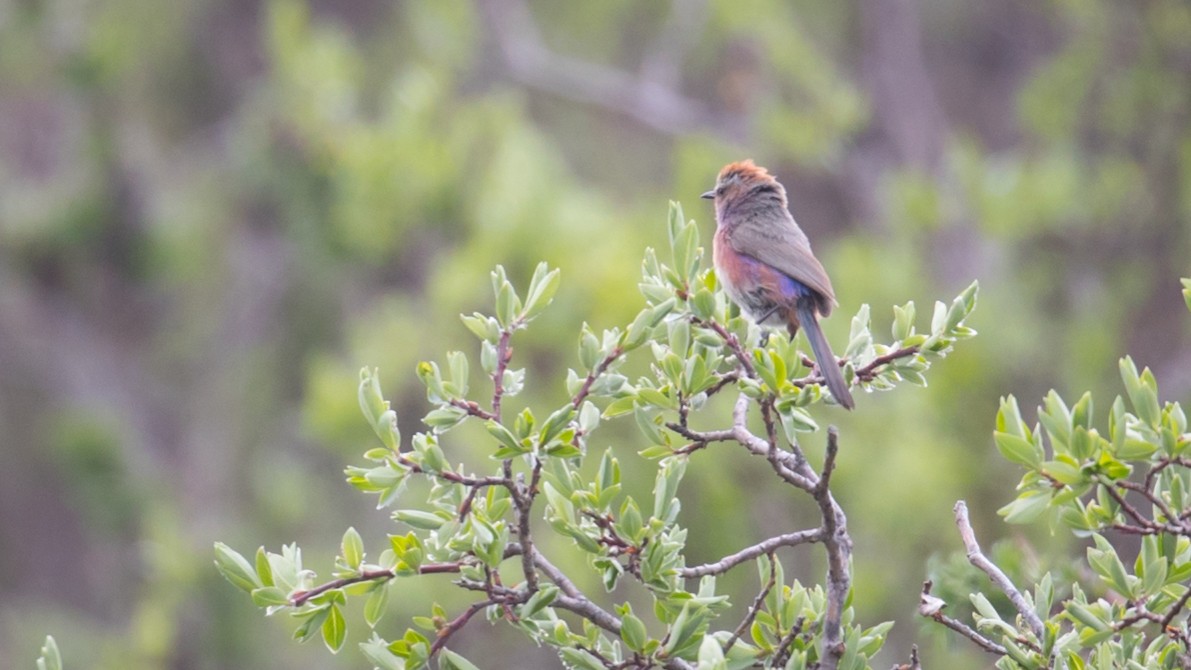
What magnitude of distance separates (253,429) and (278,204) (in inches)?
133

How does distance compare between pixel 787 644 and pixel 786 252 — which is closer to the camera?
pixel 787 644

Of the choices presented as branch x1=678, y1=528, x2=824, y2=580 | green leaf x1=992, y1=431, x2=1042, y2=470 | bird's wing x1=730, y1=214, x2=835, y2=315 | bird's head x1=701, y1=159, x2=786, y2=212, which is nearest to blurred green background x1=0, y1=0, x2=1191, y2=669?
bird's head x1=701, y1=159, x2=786, y2=212

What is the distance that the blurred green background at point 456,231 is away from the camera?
34.4 ft

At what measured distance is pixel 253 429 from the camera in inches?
637

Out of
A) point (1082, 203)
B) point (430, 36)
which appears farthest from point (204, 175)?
point (1082, 203)

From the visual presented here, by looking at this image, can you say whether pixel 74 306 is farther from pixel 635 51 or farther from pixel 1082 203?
pixel 1082 203

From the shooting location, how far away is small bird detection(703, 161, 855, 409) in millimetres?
4836

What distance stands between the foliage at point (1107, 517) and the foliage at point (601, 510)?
1.06 feet

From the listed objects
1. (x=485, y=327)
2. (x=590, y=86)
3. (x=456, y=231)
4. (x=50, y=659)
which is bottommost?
(x=50, y=659)

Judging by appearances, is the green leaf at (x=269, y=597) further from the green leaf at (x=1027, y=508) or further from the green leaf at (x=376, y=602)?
the green leaf at (x=1027, y=508)

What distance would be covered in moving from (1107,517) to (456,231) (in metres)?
9.35

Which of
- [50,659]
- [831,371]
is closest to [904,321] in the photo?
[831,371]

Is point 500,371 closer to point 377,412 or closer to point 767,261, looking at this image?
point 377,412

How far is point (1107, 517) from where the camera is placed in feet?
9.00
